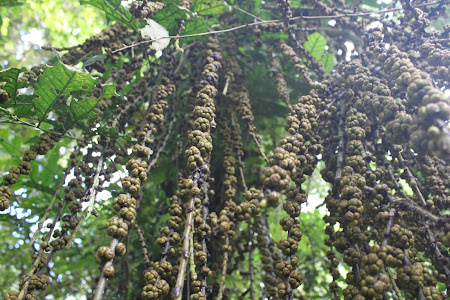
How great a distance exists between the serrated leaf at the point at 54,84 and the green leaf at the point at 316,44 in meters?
1.35

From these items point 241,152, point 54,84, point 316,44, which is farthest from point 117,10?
point 316,44

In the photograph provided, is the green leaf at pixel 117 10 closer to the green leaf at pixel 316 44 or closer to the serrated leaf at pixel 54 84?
the serrated leaf at pixel 54 84

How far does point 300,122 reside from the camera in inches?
47.8

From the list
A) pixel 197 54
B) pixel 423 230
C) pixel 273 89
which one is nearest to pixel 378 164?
pixel 423 230

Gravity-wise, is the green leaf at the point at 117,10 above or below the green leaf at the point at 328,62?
below

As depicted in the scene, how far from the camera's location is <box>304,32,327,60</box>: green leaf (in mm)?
1985

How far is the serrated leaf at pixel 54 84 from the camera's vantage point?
1.18m

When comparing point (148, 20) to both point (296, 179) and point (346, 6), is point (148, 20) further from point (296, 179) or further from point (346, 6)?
point (346, 6)

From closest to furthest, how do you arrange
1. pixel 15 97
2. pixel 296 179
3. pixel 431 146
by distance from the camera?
1. pixel 431 146
2. pixel 296 179
3. pixel 15 97

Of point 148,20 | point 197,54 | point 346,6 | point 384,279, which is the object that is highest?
point 346,6

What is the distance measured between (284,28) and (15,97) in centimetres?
138

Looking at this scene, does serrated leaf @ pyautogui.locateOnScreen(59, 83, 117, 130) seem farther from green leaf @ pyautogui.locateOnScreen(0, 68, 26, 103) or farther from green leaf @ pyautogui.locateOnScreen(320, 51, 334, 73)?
green leaf @ pyautogui.locateOnScreen(320, 51, 334, 73)

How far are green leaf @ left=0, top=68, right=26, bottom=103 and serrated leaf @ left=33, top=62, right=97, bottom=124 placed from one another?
76 millimetres

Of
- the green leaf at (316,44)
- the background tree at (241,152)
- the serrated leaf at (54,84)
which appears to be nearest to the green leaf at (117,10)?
the background tree at (241,152)
